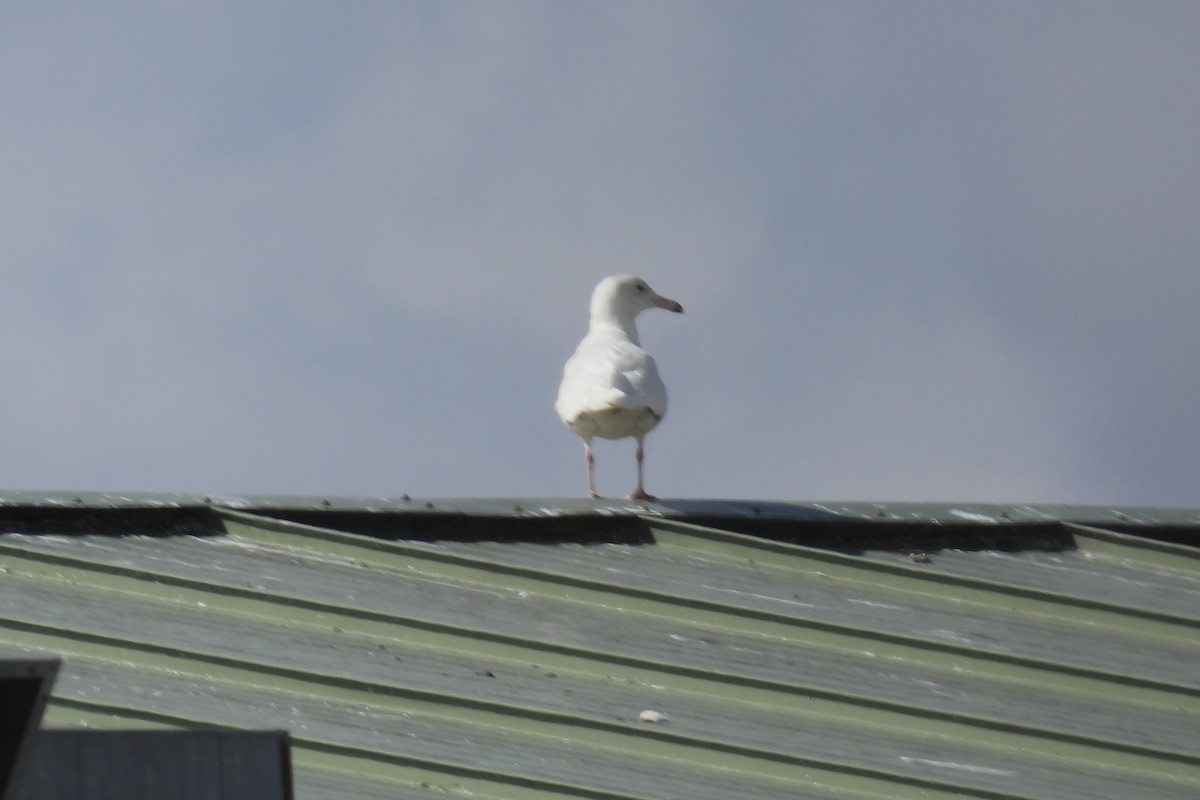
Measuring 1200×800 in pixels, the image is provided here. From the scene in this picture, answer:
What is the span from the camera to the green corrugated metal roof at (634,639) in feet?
19.8

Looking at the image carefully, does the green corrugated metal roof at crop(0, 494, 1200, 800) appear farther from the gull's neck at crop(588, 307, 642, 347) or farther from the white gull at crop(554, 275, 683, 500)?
the gull's neck at crop(588, 307, 642, 347)

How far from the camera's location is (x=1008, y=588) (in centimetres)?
767

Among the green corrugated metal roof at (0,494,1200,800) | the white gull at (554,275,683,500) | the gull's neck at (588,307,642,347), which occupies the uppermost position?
the gull's neck at (588,307,642,347)

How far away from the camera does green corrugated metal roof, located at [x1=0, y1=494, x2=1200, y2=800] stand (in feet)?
19.8

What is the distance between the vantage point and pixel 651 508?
8133mm

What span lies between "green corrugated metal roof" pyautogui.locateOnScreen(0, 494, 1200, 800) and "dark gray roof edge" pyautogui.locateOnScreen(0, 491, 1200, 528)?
0.02 m

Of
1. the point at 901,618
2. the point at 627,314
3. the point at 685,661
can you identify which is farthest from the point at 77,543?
the point at 627,314

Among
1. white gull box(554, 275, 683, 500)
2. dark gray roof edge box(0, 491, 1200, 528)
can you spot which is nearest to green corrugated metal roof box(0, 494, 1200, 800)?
dark gray roof edge box(0, 491, 1200, 528)

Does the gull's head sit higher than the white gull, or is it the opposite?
the gull's head

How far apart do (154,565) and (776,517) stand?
244 centimetres

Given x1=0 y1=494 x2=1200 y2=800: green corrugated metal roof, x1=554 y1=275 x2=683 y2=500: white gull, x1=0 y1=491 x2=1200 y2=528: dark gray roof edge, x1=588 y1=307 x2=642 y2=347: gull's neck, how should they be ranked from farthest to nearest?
1. x1=588 y1=307 x2=642 y2=347: gull's neck
2. x1=554 y1=275 x2=683 y2=500: white gull
3. x1=0 y1=491 x2=1200 y2=528: dark gray roof edge
4. x1=0 y1=494 x2=1200 y2=800: green corrugated metal roof

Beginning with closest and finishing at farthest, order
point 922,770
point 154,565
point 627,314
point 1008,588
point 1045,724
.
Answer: point 922,770, point 1045,724, point 154,565, point 1008,588, point 627,314

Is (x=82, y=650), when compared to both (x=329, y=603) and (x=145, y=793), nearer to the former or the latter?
(x=329, y=603)

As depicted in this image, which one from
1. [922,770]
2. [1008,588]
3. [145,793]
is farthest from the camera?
[1008,588]
